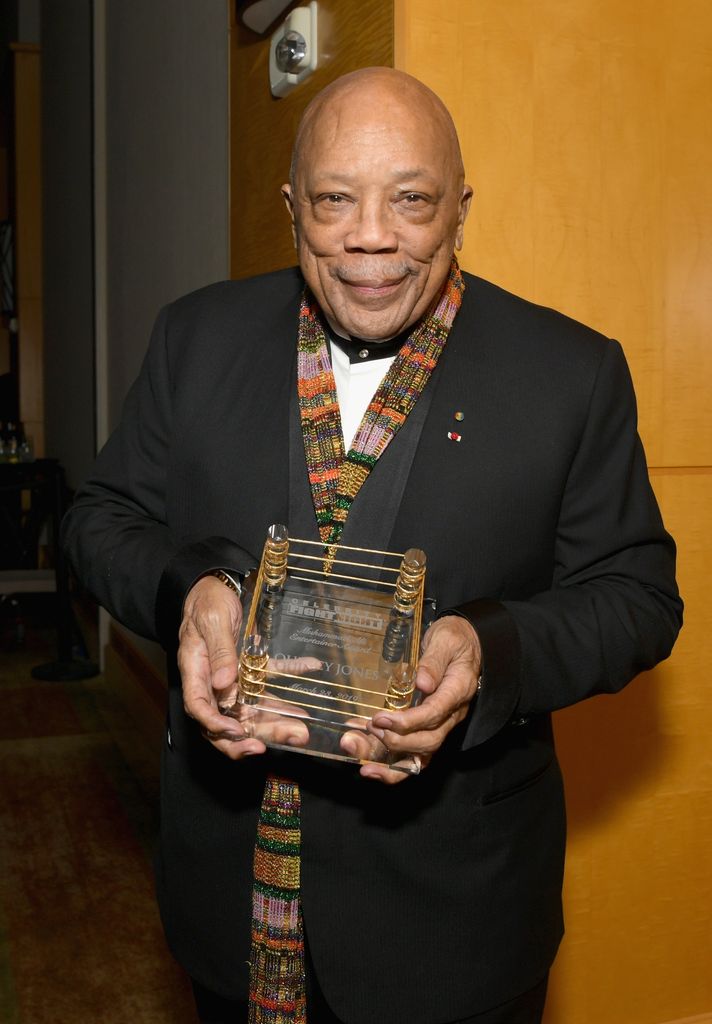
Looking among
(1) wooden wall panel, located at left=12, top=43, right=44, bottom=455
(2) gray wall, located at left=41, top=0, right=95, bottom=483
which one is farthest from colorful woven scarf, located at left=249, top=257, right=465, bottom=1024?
(1) wooden wall panel, located at left=12, top=43, right=44, bottom=455

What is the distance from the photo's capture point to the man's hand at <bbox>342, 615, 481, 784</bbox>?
103 centimetres

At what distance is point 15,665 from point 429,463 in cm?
453

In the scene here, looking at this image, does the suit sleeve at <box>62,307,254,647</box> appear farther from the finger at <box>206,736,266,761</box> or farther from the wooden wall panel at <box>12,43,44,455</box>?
the wooden wall panel at <box>12,43,44,455</box>

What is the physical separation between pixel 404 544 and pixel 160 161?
3.07 meters

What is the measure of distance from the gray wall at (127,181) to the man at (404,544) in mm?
1755

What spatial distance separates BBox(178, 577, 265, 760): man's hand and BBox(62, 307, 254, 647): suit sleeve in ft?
0.24

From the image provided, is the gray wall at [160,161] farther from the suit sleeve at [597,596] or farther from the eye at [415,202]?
the suit sleeve at [597,596]

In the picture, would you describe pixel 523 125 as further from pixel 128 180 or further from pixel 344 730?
pixel 128 180

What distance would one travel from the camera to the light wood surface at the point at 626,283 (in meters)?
1.91

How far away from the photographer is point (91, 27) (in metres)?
5.11

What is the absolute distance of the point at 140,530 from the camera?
1403mm

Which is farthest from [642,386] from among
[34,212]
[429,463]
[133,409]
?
[34,212]

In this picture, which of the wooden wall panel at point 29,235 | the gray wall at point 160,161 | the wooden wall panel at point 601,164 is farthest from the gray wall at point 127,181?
the wooden wall panel at point 601,164

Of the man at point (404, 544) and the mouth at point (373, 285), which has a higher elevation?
the mouth at point (373, 285)
